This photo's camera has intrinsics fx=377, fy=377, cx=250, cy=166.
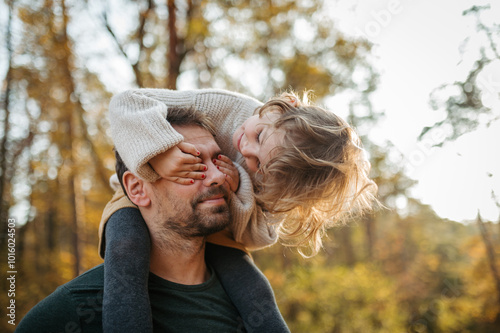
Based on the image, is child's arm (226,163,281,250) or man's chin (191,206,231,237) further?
child's arm (226,163,281,250)

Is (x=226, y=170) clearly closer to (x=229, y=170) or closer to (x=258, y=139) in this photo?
(x=229, y=170)

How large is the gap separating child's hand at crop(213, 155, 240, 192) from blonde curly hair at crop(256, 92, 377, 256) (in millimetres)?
149

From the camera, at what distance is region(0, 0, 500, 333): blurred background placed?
391 centimetres

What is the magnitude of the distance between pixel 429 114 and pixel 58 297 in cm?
A: 411

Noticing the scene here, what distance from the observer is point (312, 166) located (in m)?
2.11

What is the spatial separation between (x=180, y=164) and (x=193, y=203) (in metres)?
0.23

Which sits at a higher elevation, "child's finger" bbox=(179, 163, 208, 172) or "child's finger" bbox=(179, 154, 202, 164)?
"child's finger" bbox=(179, 154, 202, 164)

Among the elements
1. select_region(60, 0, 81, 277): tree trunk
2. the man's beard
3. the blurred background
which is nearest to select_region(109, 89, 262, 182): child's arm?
the man's beard

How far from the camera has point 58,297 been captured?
1.67m

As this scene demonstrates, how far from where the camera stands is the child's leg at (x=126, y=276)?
1.59 metres

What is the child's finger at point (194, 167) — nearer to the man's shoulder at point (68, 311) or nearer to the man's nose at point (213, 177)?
the man's nose at point (213, 177)

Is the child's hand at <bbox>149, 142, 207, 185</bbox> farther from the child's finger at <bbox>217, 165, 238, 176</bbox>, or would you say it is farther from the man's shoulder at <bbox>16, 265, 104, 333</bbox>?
the man's shoulder at <bbox>16, 265, 104, 333</bbox>

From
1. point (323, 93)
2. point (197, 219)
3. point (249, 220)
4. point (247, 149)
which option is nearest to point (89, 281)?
point (197, 219)

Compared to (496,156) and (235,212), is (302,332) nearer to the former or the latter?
(496,156)
